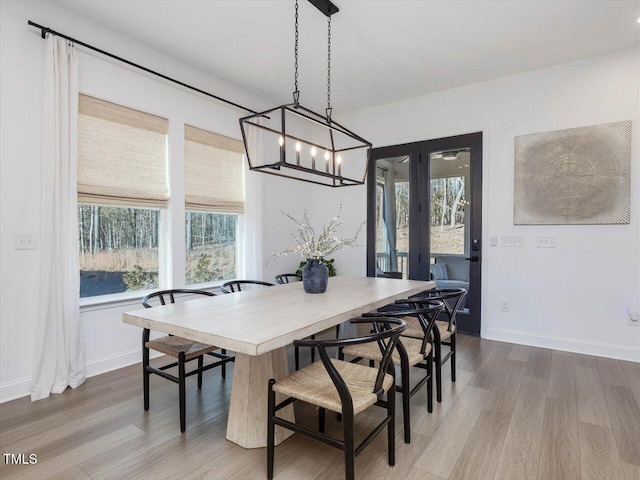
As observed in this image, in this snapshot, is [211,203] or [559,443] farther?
[211,203]

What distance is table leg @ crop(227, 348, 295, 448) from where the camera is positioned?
206 centimetres

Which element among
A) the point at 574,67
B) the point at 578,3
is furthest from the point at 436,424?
the point at 574,67

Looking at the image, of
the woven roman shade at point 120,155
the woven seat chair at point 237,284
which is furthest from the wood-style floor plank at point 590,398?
the woven roman shade at point 120,155

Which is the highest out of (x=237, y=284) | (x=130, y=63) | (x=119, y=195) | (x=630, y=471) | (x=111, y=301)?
(x=130, y=63)

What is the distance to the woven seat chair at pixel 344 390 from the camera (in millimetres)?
1602

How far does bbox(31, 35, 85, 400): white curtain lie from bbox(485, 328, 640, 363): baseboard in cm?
415

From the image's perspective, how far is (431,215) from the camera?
15.2 feet

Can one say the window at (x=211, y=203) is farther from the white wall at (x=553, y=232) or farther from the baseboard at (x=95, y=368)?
the white wall at (x=553, y=232)

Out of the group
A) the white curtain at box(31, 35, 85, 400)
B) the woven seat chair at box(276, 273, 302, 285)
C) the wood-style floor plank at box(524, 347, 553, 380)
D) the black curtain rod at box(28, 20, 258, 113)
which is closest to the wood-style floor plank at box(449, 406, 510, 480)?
the wood-style floor plank at box(524, 347, 553, 380)

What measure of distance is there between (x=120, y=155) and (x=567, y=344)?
4.75 metres

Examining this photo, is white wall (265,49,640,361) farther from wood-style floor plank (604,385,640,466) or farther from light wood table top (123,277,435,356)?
light wood table top (123,277,435,356)

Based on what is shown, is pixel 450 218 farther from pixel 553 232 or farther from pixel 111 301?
pixel 111 301

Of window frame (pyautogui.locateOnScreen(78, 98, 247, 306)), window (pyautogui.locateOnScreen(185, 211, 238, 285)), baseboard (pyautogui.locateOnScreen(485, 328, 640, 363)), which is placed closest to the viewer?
baseboard (pyautogui.locateOnScreen(485, 328, 640, 363))

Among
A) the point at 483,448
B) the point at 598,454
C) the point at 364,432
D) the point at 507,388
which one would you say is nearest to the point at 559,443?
the point at 598,454
